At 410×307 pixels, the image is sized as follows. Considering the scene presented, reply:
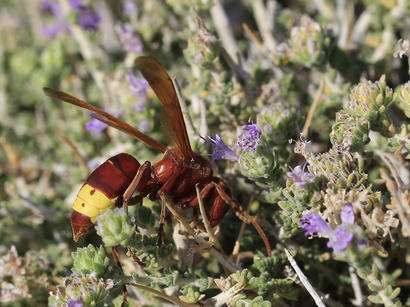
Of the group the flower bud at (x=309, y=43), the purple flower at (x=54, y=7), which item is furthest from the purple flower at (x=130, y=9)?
the flower bud at (x=309, y=43)

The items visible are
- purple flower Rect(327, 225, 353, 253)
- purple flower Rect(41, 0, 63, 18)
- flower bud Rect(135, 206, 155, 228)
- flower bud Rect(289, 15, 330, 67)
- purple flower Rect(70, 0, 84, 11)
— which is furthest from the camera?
purple flower Rect(41, 0, 63, 18)

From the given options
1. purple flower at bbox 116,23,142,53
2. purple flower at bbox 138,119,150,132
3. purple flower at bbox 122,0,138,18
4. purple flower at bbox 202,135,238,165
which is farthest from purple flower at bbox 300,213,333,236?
purple flower at bbox 122,0,138,18

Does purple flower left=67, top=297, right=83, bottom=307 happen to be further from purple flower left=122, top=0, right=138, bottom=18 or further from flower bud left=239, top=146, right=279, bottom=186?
purple flower left=122, top=0, right=138, bottom=18

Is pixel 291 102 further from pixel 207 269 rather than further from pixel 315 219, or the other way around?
pixel 315 219

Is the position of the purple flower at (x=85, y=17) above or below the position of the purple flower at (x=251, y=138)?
above

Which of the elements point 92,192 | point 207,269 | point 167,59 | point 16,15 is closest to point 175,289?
point 207,269

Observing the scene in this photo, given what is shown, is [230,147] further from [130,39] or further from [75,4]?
[75,4]

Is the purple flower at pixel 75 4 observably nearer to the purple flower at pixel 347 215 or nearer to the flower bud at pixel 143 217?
the flower bud at pixel 143 217
